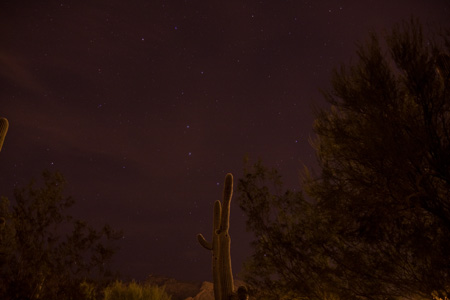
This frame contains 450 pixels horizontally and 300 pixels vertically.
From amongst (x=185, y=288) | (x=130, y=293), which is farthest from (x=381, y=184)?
(x=185, y=288)

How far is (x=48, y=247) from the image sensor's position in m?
9.08

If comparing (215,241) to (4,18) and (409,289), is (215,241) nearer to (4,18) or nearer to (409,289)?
(409,289)

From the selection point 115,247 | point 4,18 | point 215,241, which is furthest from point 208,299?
point 4,18

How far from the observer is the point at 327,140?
292 inches

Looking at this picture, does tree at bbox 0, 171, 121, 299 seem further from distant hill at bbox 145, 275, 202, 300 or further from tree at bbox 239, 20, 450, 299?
distant hill at bbox 145, 275, 202, 300

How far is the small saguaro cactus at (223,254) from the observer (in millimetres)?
7617

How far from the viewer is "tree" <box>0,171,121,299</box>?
830 cm

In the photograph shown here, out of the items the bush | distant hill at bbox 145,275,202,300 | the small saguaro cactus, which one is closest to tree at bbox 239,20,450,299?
the small saguaro cactus

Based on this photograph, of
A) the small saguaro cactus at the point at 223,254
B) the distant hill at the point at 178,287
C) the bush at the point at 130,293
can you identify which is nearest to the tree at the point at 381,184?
the small saguaro cactus at the point at 223,254

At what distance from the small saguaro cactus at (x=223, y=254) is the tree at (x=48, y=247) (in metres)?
3.37

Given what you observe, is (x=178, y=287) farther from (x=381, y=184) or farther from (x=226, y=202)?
(x=381, y=184)

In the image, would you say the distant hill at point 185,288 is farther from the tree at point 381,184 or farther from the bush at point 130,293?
the tree at point 381,184

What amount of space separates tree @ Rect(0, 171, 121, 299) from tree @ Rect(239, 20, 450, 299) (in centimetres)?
513

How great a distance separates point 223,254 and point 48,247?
473 centimetres
